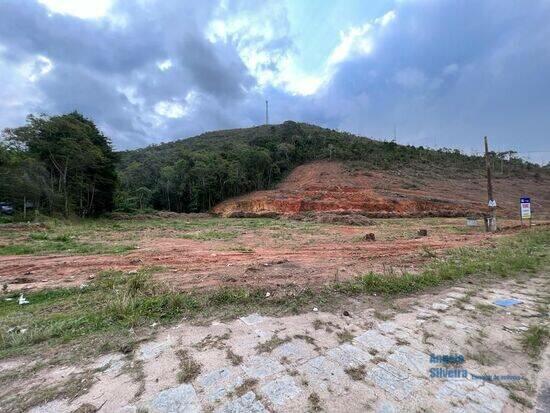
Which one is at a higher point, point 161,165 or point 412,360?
point 161,165

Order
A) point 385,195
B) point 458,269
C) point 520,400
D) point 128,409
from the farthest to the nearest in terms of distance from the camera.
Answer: point 385,195
point 458,269
point 520,400
point 128,409

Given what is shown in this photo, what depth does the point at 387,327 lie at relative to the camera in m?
4.14

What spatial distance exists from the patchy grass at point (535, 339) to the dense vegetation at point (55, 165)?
2771 cm

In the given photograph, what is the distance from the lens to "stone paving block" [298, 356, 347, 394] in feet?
9.36

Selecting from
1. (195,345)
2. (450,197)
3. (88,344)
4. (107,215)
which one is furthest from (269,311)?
(450,197)

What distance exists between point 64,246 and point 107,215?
873 inches

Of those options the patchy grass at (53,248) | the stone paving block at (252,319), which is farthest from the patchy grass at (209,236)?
the stone paving block at (252,319)

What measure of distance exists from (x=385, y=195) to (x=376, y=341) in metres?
32.0

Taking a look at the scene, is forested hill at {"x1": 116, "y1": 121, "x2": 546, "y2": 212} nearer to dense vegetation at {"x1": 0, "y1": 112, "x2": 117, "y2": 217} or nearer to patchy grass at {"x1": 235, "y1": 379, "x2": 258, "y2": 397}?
dense vegetation at {"x1": 0, "y1": 112, "x2": 117, "y2": 217}

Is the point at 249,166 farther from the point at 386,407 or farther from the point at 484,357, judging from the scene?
the point at 386,407

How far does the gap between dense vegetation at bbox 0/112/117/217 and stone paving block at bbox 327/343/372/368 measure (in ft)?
86.0

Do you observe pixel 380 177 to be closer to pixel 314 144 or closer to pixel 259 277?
pixel 314 144

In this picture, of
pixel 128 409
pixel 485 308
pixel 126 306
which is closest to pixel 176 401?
pixel 128 409

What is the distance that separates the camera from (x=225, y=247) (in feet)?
38.8
